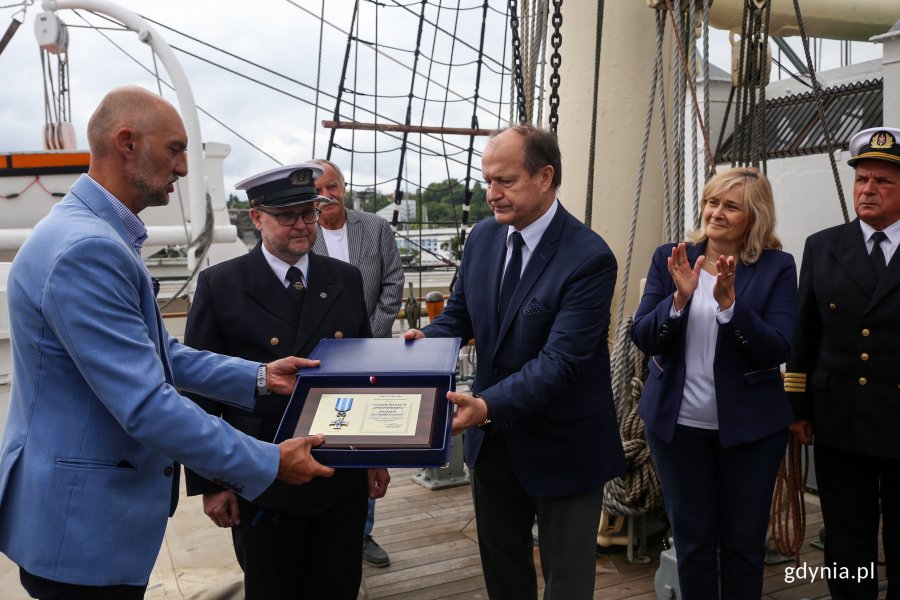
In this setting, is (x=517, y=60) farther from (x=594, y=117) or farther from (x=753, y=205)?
(x=753, y=205)

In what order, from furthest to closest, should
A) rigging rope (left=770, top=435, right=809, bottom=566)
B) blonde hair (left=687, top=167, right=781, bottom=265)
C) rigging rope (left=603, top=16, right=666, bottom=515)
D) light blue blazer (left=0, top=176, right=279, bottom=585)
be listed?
rigging rope (left=603, top=16, right=666, bottom=515) < rigging rope (left=770, top=435, right=809, bottom=566) < blonde hair (left=687, top=167, right=781, bottom=265) < light blue blazer (left=0, top=176, right=279, bottom=585)

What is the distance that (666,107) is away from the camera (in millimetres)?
3707

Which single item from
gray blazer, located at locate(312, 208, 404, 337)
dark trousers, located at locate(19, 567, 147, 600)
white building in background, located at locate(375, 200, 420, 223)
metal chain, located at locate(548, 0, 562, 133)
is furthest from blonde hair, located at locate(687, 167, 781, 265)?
white building in background, located at locate(375, 200, 420, 223)

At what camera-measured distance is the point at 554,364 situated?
203cm

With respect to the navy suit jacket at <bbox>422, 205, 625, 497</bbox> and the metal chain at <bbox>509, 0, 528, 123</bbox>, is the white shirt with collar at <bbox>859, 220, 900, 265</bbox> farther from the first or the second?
the metal chain at <bbox>509, 0, 528, 123</bbox>

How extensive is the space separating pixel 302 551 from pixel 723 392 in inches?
51.9

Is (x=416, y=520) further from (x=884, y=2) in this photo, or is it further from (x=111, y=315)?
(x=884, y=2)

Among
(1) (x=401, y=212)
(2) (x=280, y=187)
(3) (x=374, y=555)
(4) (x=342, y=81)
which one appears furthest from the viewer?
(1) (x=401, y=212)

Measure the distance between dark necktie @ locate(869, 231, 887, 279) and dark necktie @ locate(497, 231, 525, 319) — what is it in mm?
1264

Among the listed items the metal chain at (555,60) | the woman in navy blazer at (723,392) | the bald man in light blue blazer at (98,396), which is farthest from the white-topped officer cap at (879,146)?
the bald man in light blue blazer at (98,396)

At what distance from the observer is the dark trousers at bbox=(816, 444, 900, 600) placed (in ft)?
8.68

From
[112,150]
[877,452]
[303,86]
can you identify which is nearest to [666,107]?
[877,452]

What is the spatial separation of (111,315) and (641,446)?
2.43 meters

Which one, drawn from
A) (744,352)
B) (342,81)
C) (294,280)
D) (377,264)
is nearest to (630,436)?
(744,352)
